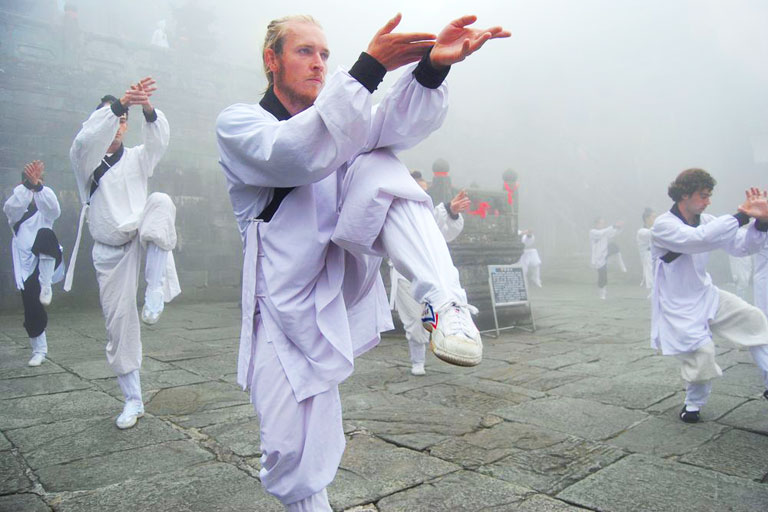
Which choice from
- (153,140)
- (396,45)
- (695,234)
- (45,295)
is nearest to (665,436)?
(695,234)

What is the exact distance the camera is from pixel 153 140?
3.85 meters

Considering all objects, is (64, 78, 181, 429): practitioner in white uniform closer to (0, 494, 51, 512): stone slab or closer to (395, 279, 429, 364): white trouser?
(0, 494, 51, 512): stone slab

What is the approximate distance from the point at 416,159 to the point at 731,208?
11.3 m

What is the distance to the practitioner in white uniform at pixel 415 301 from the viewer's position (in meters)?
4.62

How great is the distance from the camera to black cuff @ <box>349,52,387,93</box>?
1.48 meters

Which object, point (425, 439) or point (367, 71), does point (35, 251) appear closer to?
point (425, 439)

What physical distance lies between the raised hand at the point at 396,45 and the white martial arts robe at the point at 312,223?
0.05 meters

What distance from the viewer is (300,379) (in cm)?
162

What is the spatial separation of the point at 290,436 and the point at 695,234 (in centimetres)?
342

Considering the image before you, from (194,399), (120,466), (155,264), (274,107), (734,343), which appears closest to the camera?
(274,107)

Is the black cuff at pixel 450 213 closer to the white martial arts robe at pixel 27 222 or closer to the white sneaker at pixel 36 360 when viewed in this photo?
the white martial arts robe at pixel 27 222

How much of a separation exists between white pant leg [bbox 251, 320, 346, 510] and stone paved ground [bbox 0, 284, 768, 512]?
1020 millimetres

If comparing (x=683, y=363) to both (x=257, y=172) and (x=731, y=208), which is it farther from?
(x=731, y=208)

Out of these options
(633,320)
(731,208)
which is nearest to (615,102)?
(731,208)
